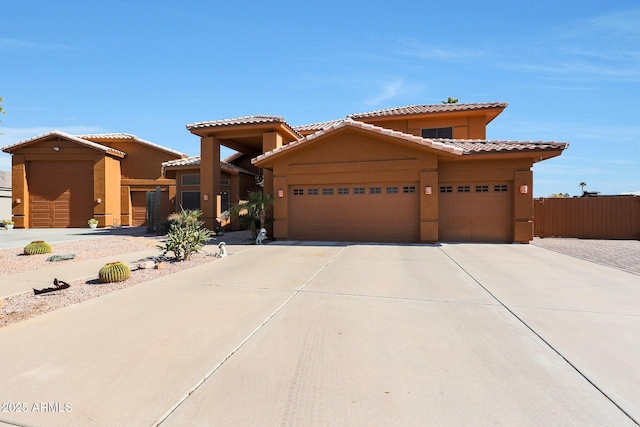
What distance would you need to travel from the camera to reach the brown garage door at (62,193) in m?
22.8

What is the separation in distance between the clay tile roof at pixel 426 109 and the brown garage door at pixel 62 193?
2023 cm

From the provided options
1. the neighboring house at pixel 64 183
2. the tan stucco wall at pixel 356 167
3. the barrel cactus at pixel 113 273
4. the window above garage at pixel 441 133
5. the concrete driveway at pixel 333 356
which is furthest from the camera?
the neighboring house at pixel 64 183

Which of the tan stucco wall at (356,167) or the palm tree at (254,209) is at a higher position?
the tan stucco wall at (356,167)

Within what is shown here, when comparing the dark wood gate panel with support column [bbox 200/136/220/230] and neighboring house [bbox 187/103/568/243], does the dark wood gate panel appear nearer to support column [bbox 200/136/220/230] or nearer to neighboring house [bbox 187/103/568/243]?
neighboring house [bbox 187/103/568/243]

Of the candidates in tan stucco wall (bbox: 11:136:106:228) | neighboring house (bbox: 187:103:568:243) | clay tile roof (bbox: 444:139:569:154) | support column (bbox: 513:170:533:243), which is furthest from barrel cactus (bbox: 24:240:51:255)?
support column (bbox: 513:170:533:243)

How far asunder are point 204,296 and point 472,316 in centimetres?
454

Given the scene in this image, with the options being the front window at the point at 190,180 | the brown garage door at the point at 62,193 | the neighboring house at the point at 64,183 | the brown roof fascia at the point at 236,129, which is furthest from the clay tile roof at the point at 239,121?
the brown garage door at the point at 62,193

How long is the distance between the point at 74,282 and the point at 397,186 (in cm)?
1117

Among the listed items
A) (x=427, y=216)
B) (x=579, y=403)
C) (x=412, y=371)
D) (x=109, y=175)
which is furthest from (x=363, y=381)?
(x=109, y=175)

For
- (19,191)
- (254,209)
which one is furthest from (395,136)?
(19,191)

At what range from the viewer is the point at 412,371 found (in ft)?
10.2

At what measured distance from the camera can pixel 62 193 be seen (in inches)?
901

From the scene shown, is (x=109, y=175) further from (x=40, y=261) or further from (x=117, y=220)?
(x=40, y=261)

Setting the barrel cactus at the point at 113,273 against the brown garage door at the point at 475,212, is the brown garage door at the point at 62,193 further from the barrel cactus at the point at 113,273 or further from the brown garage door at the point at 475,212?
the brown garage door at the point at 475,212
